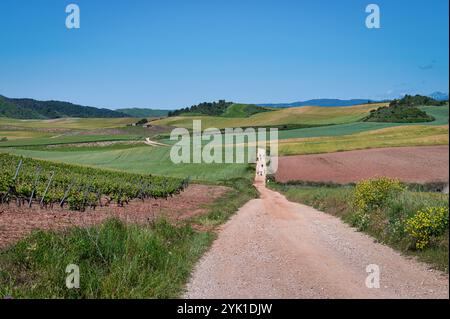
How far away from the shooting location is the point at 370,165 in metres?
52.7

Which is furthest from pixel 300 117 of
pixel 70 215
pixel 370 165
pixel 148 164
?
pixel 70 215

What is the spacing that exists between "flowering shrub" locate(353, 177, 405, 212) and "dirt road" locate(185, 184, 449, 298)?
5.67 ft

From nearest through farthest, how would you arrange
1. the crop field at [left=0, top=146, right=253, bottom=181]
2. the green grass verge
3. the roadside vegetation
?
1. the green grass verge
2. the roadside vegetation
3. the crop field at [left=0, top=146, right=253, bottom=181]

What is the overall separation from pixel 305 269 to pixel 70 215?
11.4 meters

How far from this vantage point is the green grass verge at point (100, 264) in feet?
27.9

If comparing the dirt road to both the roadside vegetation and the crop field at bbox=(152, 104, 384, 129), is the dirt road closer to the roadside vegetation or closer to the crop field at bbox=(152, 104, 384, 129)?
the roadside vegetation

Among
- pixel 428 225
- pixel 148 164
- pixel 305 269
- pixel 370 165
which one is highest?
pixel 428 225

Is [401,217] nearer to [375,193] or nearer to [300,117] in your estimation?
[375,193]

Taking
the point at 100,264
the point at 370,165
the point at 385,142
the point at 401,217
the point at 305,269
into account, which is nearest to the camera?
the point at 100,264

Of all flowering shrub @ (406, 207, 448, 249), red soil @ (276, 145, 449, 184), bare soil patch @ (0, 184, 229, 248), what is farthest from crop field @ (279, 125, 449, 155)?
flowering shrub @ (406, 207, 448, 249)

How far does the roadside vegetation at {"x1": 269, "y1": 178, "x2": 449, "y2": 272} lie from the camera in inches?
454

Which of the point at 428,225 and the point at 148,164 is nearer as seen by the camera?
the point at 428,225

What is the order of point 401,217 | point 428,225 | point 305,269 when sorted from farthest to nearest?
Result: 1. point 401,217
2. point 428,225
3. point 305,269
